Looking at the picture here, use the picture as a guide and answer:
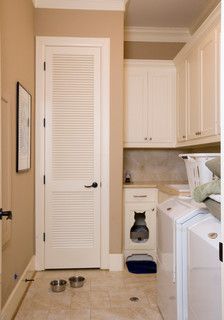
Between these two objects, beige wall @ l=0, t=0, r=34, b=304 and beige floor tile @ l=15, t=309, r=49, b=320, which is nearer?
beige wall @ l=0, t=0, r=34, b=304

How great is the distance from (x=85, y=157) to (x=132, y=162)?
1037 millimetres

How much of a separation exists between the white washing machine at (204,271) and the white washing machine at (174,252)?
0.31 ft

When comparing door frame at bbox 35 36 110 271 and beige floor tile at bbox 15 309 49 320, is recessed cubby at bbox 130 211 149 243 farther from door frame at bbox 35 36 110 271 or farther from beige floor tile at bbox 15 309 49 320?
beige floor tile at bbox 15 309 49 320

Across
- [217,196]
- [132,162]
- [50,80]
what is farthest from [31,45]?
[217,196]

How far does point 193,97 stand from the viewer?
11.3ft

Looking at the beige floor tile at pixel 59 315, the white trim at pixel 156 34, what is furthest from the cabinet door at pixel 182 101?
the beige floor tile at pixel 59 315

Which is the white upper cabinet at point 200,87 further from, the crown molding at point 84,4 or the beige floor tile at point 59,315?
the beige floor tile at point 59,315

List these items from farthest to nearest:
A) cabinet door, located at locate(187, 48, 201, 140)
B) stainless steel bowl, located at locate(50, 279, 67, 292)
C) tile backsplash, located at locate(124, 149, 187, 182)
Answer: tile backsplash, located at locate(124, 149, 187, 182), cabinet door, located at locate(187, 48, 201, 140), stainless steel bowl, located at locate(50, 279, 67, 292)

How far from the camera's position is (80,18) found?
3613mm

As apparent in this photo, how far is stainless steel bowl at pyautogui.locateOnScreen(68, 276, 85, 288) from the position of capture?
10.3 feet

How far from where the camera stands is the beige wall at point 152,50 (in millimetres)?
4453

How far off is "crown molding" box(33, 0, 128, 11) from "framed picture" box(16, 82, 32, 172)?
1.12m

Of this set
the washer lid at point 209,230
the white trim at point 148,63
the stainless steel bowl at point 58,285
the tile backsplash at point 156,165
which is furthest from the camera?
the tile backsplash at point 156,165

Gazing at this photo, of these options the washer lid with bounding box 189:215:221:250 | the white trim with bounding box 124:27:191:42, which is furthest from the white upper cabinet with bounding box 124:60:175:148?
the washer lid with bounding box 189:215:221:250
